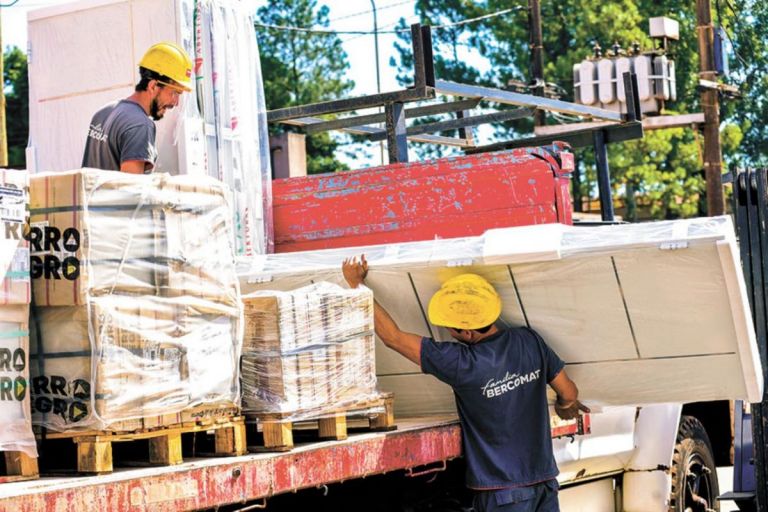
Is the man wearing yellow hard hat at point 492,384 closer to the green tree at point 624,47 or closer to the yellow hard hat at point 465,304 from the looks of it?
the yellow hard hat at point 465,304

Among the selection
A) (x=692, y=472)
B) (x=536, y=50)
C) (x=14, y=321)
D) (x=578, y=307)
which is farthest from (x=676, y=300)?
(x=536, y=50)

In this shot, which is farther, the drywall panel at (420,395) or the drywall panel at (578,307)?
the drywall panel at (420,395)

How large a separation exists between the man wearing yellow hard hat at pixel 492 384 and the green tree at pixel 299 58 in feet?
130

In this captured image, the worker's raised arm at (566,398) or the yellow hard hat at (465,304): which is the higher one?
the yellow hard hat at (465,304)

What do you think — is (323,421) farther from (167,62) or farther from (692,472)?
(692,472)

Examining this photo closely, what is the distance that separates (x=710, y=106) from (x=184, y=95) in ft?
55.1

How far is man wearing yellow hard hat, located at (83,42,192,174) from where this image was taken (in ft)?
18.5

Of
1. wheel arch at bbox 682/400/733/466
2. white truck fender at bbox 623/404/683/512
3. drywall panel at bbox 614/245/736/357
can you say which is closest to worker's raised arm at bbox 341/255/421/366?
drywall panel at bbox 614/245/736/357

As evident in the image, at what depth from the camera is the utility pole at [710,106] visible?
2120 centimetres

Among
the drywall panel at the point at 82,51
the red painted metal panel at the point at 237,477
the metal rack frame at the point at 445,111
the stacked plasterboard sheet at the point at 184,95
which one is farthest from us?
the metal rack frame at the point at 445,111

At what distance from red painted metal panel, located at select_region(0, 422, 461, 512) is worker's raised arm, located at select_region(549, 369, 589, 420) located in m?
0.60

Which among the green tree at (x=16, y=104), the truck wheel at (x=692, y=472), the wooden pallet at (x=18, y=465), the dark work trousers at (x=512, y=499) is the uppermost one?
the green tree at (x=16, y=104)

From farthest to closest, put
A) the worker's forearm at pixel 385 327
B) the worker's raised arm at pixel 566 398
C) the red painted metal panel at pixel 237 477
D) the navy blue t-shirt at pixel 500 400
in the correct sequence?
the worker's raised arm at pixel 566 398
the worker's forearm at pixel 385 327
the navy blue t-shirt at pixel 500 400
the red painted metal panel at pixel 237 477

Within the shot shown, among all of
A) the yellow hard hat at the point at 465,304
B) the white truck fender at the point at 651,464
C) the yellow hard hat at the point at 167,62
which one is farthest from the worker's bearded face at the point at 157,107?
the white truck fender at the point at 651,464
